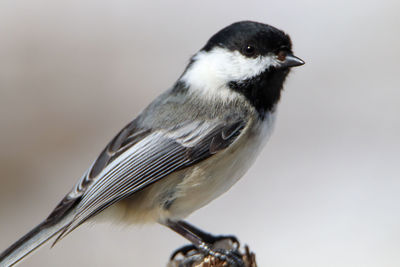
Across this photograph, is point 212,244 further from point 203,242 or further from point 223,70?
point 223,70

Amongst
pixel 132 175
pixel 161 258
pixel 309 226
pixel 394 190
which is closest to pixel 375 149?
pixel 394 190

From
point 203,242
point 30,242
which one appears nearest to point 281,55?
point 203,242

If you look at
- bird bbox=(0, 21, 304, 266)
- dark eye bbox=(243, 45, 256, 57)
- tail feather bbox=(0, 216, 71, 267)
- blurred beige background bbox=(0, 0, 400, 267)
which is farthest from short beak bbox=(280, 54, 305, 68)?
blurred beige background bbox=(0, 0, 400, 267)

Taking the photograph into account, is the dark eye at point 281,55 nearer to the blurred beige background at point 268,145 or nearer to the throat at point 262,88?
the throat at point 262,88

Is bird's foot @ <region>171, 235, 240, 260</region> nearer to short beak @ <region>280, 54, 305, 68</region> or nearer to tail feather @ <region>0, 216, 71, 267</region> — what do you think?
tail feather @ <region>0, 216, 71, 267</region>

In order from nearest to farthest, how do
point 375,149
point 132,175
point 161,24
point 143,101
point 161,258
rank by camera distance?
point 132,175, point 161,258, point 375,149, point 143,101, point 161,24

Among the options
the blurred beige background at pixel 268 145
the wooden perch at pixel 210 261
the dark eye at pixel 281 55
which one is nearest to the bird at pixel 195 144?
the dark eye at pixel 281 55

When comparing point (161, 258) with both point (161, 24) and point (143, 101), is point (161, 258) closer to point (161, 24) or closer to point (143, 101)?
point (143, 101)
